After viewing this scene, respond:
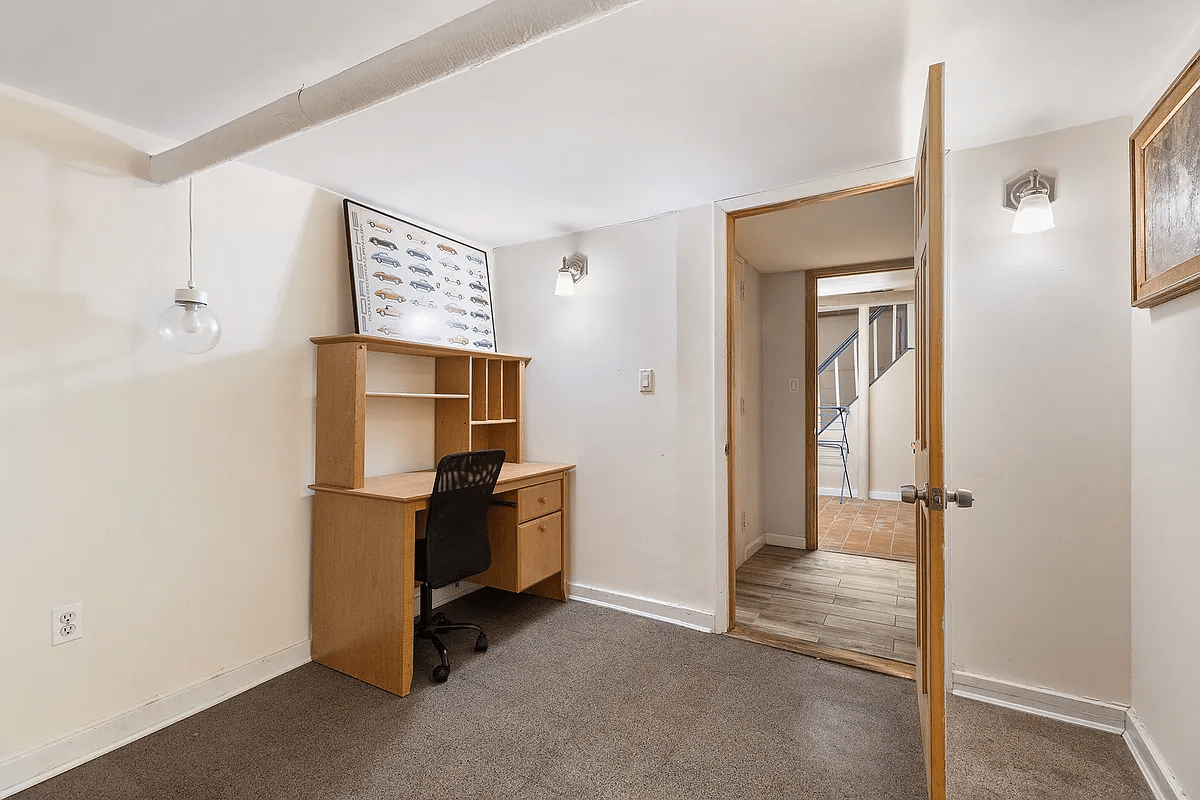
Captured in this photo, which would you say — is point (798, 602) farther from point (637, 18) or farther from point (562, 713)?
point (637, 18)

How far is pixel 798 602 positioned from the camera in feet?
10.5

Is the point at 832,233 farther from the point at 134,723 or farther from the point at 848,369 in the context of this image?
the point at 134,723

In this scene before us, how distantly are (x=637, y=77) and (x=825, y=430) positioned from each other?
19.5 ft

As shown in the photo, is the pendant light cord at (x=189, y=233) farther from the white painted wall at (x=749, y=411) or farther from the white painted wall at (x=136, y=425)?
the white painted wall at (x=749, y=411)

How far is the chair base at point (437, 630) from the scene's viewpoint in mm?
2303

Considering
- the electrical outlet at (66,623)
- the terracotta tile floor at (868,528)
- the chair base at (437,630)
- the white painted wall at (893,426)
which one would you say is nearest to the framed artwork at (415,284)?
the chair base at (437,630)

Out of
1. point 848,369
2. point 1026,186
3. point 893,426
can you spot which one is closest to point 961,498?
point 1026,186

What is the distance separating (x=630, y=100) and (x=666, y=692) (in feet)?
7.33

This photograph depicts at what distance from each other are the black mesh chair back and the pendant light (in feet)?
3.11

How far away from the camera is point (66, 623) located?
70.2 inches

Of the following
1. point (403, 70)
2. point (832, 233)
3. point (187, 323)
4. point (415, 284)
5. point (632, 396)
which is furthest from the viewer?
point (832, 233)

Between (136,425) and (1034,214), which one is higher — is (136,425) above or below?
below

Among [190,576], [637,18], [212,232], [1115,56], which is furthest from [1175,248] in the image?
[190,576]

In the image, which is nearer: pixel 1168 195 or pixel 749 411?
pixel 1168 195
